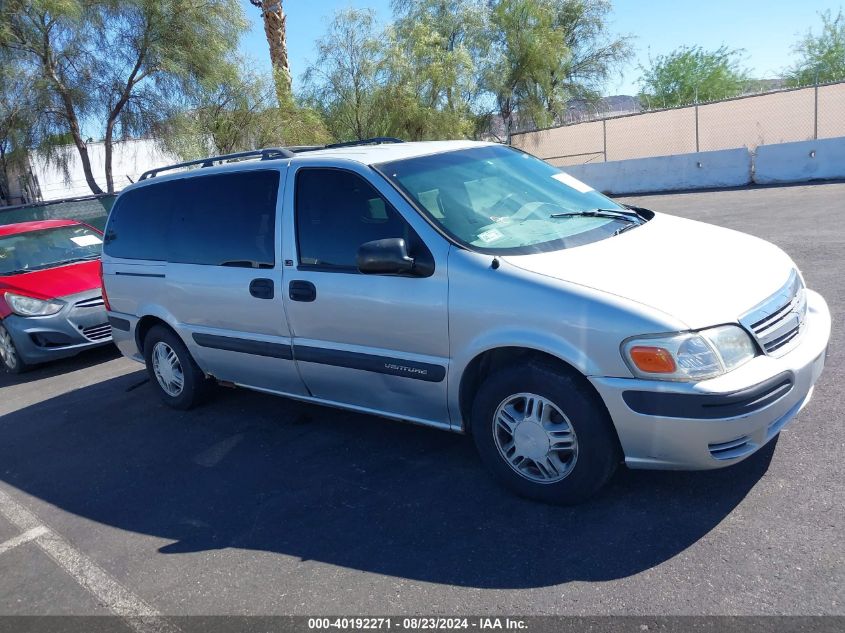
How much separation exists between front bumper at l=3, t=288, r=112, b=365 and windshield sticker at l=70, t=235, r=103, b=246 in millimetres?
1558

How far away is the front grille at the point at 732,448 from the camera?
10.4ft

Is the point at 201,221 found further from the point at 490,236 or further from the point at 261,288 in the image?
the point at 490,236

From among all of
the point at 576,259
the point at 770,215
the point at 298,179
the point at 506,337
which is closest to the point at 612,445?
the point at 506,337

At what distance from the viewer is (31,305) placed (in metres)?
7.67

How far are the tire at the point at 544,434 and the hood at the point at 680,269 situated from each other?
49 cm


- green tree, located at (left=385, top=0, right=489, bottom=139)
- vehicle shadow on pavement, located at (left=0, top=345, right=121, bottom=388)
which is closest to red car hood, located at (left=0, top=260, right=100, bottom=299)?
vehicle shadow on pavement, located at (left=0, top=345, right=121, bottom=388)

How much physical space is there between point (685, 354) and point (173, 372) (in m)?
4.15

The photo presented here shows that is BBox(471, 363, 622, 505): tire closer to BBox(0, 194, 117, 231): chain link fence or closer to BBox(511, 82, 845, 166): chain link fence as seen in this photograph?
BBox(0, 194, 117, 231): chain link fence

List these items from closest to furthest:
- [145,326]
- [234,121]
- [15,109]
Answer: [145,326]
[15,109]
[234,121]

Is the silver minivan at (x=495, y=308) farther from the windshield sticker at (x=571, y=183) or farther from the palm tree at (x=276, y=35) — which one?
the palm tree at (x=276, y=35)

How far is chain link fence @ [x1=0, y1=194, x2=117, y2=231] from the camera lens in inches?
525

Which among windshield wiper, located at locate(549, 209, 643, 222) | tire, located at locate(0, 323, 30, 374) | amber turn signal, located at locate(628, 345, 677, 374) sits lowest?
tire, located at locate(0, 323, 30, 374)

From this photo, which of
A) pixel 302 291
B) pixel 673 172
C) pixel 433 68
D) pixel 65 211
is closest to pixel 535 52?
pixel 433 68

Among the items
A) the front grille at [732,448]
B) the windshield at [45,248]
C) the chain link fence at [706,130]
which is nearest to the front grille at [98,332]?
the windshield at [45,248]
